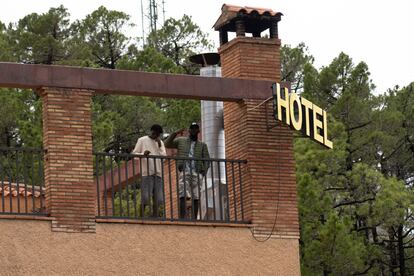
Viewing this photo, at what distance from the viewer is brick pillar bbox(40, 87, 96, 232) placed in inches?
833

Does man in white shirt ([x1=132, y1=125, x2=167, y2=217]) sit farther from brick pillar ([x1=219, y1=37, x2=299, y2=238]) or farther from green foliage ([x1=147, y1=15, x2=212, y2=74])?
green foliage ([x1=147, y1=15, x2=212, y2=74])

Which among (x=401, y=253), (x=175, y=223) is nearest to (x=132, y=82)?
(x=175, y=223)

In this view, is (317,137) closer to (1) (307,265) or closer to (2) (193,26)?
(1) (307,265)

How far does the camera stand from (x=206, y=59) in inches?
1131

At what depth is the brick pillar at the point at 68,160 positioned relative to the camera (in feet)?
69.4

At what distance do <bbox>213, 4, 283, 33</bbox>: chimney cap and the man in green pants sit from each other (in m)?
2.04

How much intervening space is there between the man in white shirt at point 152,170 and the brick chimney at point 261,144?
1281mm

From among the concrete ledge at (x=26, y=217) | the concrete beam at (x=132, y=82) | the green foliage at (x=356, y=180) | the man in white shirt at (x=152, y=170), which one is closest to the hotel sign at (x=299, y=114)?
the concrete beam at (x=132, y=82)

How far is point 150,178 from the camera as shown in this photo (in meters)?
22.3

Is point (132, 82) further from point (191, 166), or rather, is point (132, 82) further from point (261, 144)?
point (261, 144)

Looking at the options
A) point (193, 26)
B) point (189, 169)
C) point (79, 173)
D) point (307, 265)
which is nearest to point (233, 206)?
point (189, 169)

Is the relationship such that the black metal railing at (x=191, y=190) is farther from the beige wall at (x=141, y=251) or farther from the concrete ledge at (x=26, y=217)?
the concrete ledge at (x=26, y=217)

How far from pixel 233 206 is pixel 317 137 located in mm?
1641

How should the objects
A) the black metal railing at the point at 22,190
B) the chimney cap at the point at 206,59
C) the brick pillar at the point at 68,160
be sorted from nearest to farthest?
the black metal railing at the point at 22,190 < the brick pillar at the point at 68,160 < the chimney cap at the point at 206,59
